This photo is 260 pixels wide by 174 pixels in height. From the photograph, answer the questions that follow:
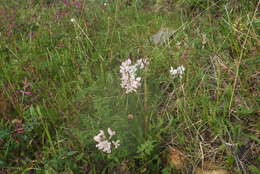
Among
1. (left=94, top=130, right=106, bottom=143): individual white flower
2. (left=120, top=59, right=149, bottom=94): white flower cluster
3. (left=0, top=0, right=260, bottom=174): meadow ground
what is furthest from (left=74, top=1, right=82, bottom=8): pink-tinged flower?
(left=94, top=130, right=106, bottom=143): individual white flower

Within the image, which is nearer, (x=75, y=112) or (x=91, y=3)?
(x=75, y=112)

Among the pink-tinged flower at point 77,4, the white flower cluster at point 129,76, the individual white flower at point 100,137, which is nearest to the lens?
the individual white flower at point 100,137

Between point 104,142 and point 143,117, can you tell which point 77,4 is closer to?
point 143,117

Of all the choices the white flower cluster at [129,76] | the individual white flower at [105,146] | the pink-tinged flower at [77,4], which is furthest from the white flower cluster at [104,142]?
the pink-tinged flower at [77,4]

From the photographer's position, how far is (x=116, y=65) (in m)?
2.63

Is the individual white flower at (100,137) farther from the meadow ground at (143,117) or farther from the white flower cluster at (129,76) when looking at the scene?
the white flower cluster at (129,76)

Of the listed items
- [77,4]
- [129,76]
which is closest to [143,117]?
[129,76]

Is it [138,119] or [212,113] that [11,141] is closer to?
[138,119]

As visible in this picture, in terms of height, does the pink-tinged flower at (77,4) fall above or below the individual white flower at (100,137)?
above

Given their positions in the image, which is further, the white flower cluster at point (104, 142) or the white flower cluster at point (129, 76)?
the white flower cluster at point (129, 76)

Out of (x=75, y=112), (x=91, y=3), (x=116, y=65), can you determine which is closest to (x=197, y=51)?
(x=116, y=65)

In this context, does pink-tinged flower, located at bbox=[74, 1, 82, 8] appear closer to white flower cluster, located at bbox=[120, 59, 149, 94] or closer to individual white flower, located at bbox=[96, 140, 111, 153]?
white flower cluster, located at bbox=[120, 59, 149, 94]

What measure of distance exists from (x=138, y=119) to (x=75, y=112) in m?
0.53

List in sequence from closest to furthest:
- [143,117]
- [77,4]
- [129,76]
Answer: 1. [129,76]
2. [143,117]
3. [77,4]
